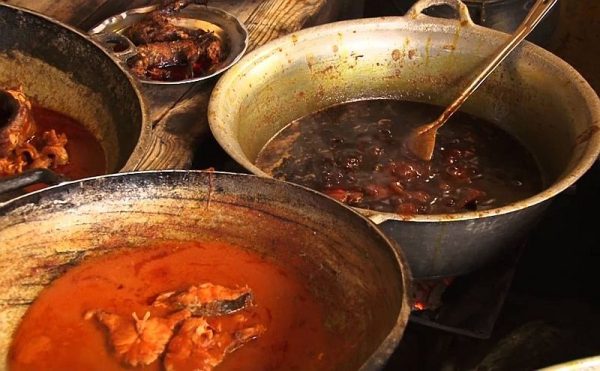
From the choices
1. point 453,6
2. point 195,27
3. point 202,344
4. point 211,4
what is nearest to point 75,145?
point 195,27

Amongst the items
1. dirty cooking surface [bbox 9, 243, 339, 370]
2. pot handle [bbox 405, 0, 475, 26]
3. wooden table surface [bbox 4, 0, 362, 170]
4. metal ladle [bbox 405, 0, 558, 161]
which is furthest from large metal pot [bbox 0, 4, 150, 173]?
pot handle [bbox 405, 0, 475, 26]

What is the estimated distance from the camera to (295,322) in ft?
5.58

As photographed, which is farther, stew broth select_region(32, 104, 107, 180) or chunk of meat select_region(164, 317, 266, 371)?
stew broth select_region(32, 104, 107, 180)

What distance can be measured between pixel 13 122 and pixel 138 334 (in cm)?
112

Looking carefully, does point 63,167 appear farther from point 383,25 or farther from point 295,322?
point 383,25

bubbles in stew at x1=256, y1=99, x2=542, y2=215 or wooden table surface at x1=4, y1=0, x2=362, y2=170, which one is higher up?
wooden table surface at x1=4, y1=0, x2=362, y2=170

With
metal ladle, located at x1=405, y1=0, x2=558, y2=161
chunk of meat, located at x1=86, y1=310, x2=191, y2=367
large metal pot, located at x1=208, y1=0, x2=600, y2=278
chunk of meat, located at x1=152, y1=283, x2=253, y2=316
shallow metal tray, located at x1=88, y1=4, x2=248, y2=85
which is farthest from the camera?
shallow metal tray, located at x1=88, y1=4, x2=248, y2=85

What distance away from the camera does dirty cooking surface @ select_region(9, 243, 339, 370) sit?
1.58 m

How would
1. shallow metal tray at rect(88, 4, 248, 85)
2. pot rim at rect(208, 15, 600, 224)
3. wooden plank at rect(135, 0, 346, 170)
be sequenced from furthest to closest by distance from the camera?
shallow metal tray at rect(88, 4, 248, 85), wooden plank at rect(135, 0, 346, 170), pot rim at rect(208, 15, 600, 224)

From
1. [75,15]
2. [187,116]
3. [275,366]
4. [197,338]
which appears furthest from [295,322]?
[75,15]

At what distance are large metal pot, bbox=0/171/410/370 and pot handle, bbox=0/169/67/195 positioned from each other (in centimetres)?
4

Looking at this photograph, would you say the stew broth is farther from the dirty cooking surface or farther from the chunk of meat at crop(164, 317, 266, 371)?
the chunk of meat at crop(164, 317, 266, 371)

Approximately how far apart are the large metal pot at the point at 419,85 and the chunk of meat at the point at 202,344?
846 millimetres

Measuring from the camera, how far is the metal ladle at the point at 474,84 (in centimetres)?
288
